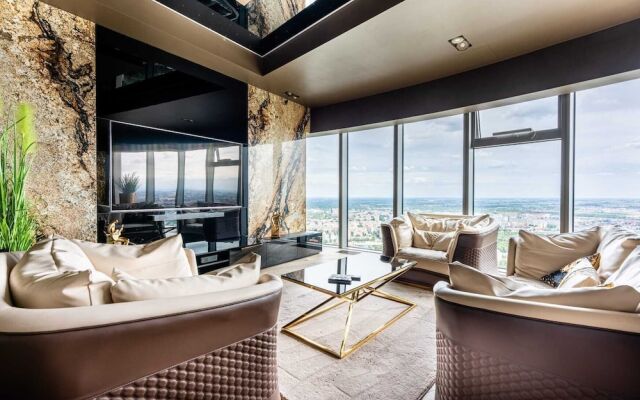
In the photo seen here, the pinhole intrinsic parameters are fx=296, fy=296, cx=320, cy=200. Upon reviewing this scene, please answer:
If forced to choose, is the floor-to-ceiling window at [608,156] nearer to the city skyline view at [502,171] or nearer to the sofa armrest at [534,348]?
the city skyline view at [502,171]

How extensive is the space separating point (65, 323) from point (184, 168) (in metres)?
3.21

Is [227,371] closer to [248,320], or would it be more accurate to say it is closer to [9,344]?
[248,320]

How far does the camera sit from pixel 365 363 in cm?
193

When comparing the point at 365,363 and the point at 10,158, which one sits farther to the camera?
the point at 10,158

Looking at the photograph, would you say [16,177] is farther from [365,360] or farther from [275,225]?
[275,225]

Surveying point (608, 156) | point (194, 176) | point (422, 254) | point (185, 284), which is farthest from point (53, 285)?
point (608, 156)

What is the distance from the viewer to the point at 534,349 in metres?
1.06

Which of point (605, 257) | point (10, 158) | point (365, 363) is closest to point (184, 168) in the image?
point (10, 158)

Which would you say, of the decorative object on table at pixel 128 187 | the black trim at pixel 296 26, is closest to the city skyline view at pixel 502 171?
the black trim at pixel 296 26

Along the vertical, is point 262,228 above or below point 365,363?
above

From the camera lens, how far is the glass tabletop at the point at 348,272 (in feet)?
7.26

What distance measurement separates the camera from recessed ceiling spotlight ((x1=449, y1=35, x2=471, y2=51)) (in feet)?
10.1

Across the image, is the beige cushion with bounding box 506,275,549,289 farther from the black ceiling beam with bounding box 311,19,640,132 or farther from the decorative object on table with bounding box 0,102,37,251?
the decorative object on table with bounding box 0,102,37,251

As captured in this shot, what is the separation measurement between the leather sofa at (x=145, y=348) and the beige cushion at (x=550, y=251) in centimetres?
226
